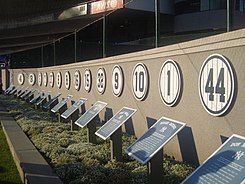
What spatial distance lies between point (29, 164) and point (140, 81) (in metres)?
3.19

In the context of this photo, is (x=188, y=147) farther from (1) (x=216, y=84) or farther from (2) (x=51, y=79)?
(2) (x=51, y=79)

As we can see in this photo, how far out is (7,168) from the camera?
767 cm

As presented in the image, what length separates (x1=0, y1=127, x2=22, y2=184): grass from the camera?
681 cm

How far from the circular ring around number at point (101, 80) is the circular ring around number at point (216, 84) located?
590cm

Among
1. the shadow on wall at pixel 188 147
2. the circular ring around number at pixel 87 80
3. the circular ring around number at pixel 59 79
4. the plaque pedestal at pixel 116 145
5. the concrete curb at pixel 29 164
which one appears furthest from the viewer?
the circular ring around number at pixel 59 79

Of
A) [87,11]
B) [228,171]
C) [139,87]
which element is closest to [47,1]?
[87,11]

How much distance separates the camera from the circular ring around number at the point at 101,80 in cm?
1186

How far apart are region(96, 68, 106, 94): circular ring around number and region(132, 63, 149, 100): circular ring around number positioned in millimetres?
2489

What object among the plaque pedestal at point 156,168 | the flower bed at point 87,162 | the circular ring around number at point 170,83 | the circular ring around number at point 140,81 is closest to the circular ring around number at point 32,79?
the flower bed at point 87,162

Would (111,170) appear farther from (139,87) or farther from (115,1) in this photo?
(115,1)

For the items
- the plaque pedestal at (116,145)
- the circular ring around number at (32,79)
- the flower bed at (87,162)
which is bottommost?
the flower bed at (87,162)

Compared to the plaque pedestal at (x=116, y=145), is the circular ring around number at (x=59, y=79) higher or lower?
higher

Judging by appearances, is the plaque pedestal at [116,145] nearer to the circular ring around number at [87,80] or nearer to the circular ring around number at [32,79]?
the circular ring around number at [87,80]

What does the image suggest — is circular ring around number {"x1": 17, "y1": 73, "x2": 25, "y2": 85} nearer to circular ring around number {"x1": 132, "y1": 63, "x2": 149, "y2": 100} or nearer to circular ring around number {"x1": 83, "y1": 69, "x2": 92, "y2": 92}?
circular ring around number {"x1": 83, "y1": 69, "x2": 92, "y2": 92}
